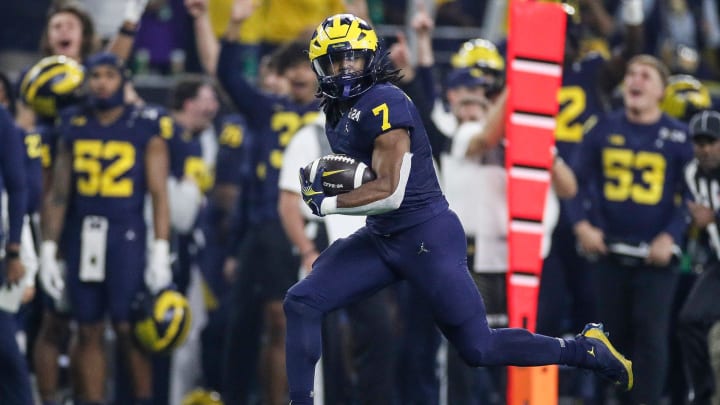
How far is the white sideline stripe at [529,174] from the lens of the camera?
7816 millimetres

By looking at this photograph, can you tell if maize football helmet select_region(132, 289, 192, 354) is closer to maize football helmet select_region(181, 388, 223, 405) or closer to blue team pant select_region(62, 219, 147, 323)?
blue team pant select_region(62, 219, 147, 323)

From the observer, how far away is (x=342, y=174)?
6.39m

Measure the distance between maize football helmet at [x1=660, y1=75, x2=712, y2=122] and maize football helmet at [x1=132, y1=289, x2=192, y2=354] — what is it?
3.53m

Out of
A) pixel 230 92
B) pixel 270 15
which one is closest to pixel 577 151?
pixel 230 92

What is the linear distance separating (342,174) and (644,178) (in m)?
2.87

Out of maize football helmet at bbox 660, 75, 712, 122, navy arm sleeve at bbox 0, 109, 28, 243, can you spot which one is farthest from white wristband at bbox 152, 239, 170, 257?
maize football helmet at bbox 660, 75, 712, 122

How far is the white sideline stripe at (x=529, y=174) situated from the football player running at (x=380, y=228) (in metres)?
1.15

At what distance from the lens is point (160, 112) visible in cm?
870

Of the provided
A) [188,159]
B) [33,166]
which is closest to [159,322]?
[33,166]

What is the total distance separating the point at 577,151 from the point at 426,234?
2.63 metres

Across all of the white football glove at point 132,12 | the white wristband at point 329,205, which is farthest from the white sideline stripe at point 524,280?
the white football glove at point 132,12

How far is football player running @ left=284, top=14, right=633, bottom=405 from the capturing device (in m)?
6.44

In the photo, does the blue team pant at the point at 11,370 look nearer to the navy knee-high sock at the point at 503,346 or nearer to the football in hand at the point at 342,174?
the football in hand at the point at 342,174

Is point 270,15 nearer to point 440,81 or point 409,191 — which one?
point 440,81
